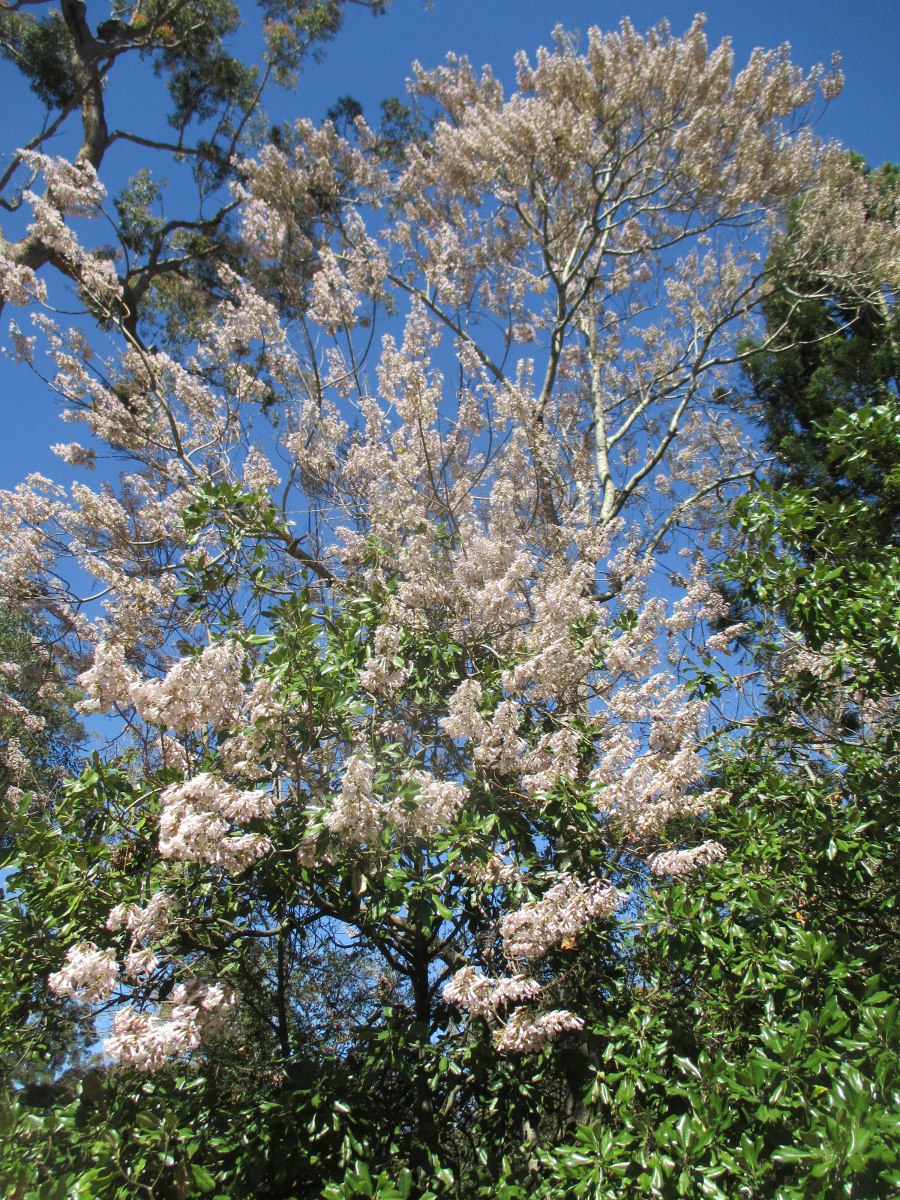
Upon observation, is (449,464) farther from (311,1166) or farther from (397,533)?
(311,1166)

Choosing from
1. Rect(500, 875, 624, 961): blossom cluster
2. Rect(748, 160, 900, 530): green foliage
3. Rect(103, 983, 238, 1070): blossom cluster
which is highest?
Rect(748, 160, 900, 530): green foliage

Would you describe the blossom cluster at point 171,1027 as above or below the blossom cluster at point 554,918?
below

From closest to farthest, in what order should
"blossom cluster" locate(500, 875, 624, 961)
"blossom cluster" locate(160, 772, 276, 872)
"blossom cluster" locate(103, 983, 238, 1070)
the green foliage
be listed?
"blossom cluster" locate(103, 983, 238, 1070), "blossom cluster" locate(160, 772, 276, 872), "blossom cluster" locate(500, 875, 624, 961), the green foliage

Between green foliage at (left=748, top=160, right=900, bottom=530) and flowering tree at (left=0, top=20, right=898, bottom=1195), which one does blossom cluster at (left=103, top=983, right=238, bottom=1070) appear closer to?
flowering tree at (left=0, top=20, right=898, bottom=1195)

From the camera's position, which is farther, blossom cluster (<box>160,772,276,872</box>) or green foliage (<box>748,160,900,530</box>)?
green foliage (<box>748,160,900,530</box>)

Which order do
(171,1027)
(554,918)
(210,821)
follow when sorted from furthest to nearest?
(554,918) → (210,821) → (171,1027)

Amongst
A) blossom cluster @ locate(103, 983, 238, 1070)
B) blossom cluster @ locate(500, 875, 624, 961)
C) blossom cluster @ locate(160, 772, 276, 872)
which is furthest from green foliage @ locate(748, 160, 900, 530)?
blossom cluster @ locate(103, 983, 238, 1070)

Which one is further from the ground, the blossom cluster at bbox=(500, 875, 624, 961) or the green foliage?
the green foliage

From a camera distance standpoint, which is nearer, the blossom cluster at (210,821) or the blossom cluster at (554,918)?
the blossom cluster at (210,821)

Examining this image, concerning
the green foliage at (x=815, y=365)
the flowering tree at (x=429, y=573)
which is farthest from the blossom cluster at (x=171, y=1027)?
the green foliage at (x=815, y=365)

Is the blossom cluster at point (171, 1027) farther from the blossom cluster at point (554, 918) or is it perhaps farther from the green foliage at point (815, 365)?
the green foliage at point (815, 365)

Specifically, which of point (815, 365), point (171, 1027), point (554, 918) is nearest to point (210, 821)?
point (171, 1027)

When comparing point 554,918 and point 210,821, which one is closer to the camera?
point 210,821

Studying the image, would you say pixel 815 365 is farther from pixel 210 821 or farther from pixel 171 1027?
pixel 171 1027
